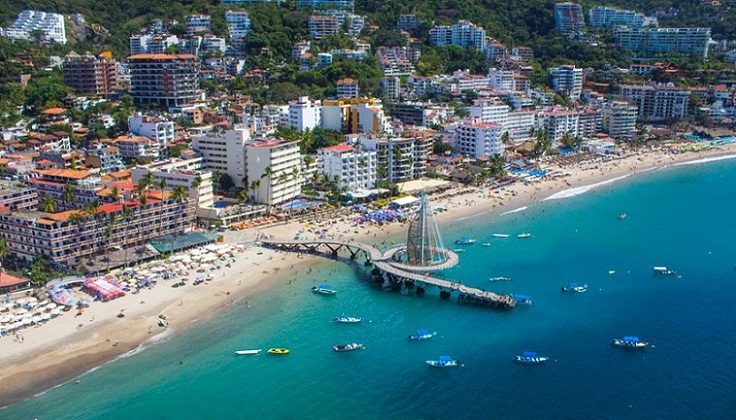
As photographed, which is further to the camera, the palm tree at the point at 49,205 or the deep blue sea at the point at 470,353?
the palm tree at the point at 49,205

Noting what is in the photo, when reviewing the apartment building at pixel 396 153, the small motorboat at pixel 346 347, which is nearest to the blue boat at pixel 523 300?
the small motorboat at pixel 346 347

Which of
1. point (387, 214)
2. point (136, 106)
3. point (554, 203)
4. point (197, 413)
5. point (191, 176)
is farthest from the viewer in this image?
point (136, 106)

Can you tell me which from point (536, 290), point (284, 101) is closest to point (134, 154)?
point (284, 101)

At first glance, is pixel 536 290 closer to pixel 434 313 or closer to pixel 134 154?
pixel 434 313

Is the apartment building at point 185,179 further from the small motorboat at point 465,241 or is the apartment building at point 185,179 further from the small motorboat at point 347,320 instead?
the small motorboat at point 465,241

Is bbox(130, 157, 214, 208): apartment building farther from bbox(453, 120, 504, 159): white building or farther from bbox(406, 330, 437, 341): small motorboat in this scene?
bbox(453, 120, 504, 159): white building

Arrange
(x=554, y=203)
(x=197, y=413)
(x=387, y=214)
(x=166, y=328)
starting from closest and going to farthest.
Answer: (x=197, y=413) < (x=166, y=328) < (x=387, y=214) < (x=554, y=203)
